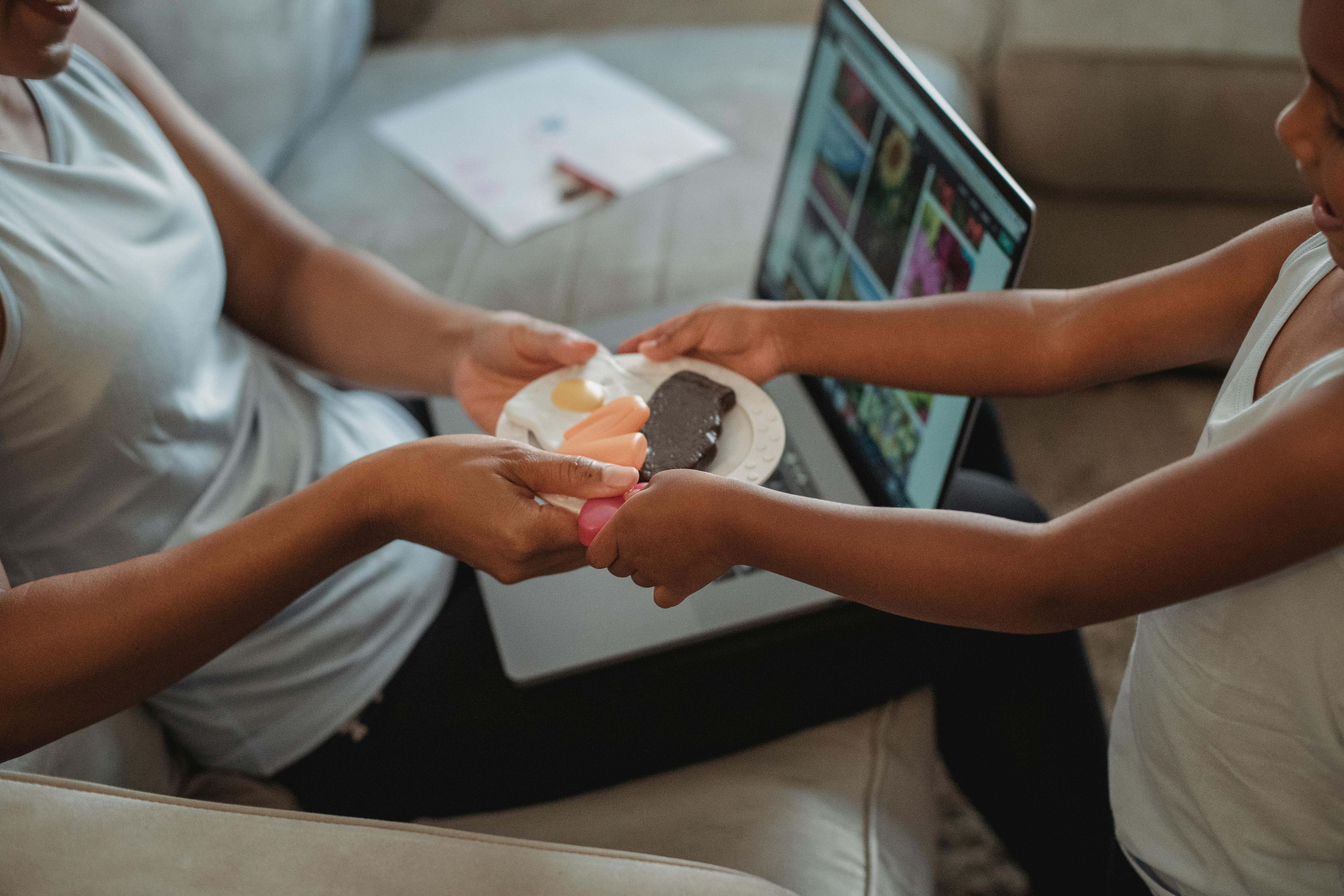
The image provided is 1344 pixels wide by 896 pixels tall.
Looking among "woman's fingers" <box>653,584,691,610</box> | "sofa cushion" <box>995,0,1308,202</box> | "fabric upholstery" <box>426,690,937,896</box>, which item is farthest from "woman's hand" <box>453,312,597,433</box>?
"sofa cushion" <box>995,0,1308,202</box>

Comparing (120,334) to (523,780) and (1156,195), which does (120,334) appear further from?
(1156,195)

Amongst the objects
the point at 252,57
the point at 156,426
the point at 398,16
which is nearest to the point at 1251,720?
the point at 156,426

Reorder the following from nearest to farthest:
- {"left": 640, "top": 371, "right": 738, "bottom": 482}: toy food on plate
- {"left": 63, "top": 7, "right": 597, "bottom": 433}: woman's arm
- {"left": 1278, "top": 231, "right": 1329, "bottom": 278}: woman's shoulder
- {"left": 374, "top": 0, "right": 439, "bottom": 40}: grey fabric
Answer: {"left": 1278, "top": 231, "right": 1329, "bottom": 278}: woman's shoulder
{"left": 640, "top": 371, "right": 738, "bottom": 482}: toy food on plate
{"left": 63, "top": 7, "right": 597, "bottom": 433}: woman's arm
{"left": 374, "top": 0, "right": 439, "bottom": 40}: grey fabric

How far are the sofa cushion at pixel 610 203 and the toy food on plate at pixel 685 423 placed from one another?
444 mm

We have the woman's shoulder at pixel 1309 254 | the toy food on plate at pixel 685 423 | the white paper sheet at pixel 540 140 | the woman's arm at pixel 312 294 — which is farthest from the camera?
the white paper sheet at pixel 540 140

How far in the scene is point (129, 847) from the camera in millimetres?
518

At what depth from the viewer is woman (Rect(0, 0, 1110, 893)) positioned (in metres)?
0.65

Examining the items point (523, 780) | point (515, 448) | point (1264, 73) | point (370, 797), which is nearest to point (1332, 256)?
point (515, 448)

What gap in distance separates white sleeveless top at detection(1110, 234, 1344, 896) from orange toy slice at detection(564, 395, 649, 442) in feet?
1.20

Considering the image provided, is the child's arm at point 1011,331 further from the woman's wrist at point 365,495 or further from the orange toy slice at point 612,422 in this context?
the woman's wrist at point 365,495

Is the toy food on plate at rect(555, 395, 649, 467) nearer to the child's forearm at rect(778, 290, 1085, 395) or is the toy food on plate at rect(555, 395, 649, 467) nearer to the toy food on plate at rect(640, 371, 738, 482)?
the toy food on plate at rect(640, 371, 738, 482)

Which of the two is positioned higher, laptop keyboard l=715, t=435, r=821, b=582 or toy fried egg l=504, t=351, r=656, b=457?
toy fried egg l=504, t=351, r=656, b=457

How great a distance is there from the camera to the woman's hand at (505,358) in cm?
78

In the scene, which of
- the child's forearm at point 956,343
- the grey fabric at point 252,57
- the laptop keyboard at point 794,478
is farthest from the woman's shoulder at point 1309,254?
the grey fabric at point 252,57
